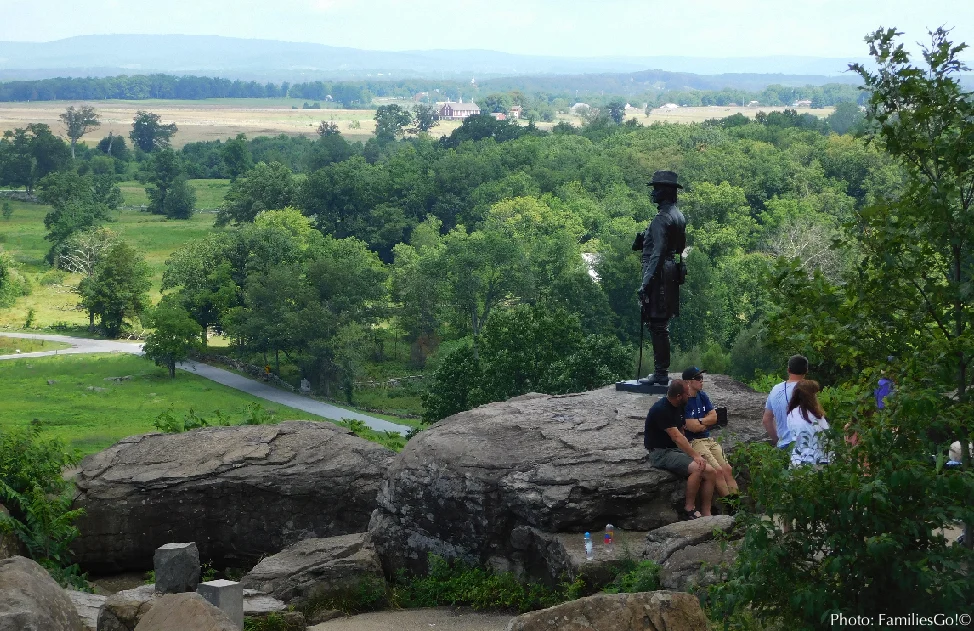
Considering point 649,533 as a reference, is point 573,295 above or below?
below

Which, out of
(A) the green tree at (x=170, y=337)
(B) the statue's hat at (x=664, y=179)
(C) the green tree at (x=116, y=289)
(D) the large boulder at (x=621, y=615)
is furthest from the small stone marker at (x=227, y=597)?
(C) the green tree at (x=116, y=289)

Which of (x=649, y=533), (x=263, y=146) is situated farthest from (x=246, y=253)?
(x=263, y=146)

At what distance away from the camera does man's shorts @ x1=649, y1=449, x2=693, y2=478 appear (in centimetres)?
1380

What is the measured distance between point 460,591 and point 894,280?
24.0 ft

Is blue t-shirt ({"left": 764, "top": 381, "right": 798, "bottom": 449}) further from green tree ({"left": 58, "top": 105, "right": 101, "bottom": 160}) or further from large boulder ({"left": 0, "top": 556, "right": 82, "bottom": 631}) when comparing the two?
green tree ({"left": 58, "top": 105, "right": 101, "bottom": 160})

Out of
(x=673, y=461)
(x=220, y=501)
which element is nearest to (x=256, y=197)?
(x=220, y=501)

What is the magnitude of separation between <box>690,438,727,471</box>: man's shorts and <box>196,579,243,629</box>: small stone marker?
18.1 feet

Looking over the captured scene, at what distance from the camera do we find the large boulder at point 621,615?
952 cm

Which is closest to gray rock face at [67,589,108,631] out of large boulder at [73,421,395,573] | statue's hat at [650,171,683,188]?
large boulder at [73,421,395,573]

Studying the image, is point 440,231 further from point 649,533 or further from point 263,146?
point 649,533

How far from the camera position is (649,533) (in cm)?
1304

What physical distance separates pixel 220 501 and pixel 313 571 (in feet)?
10.8

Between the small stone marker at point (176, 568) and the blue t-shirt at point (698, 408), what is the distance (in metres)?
6.18

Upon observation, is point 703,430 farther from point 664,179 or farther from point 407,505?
point 407,505
